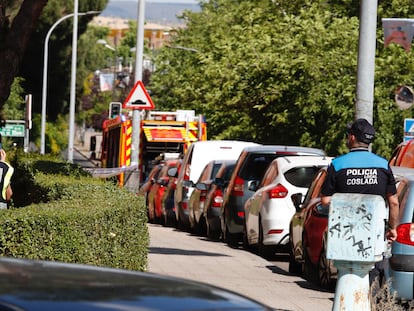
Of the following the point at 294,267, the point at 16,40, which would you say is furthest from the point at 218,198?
the point at 16,40

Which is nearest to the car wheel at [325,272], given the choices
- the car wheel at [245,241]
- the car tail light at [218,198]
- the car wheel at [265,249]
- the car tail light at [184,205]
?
the car wheel at [265,249]

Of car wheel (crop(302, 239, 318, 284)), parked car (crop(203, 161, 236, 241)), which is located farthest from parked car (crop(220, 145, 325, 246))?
car wheel (crop(302, 239, 318, 284))

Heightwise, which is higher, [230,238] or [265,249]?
[265,249]

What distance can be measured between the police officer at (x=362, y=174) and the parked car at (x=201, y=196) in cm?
1308

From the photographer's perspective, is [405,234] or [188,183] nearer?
[405,234]

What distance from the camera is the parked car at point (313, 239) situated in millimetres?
13547

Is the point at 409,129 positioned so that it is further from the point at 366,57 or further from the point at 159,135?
the point at 159,135

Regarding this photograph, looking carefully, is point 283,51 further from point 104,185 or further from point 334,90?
point 104,185

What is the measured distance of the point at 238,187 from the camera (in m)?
20.5

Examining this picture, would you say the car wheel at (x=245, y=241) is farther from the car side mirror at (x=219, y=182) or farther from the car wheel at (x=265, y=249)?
the car side mirror at (x=219, y=182)

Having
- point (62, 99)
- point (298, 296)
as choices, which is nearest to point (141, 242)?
point (298, 296)

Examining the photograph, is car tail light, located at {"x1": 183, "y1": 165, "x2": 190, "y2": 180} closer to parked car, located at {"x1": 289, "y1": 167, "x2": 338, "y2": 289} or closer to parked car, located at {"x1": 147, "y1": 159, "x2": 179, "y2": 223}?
parked car, located at {"x1": 147, "y1": 159, "x2": 179, "y2": 223}

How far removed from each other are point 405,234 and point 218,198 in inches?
440

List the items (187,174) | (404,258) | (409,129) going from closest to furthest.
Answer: (404,258)
(409,129)
(187,174)
